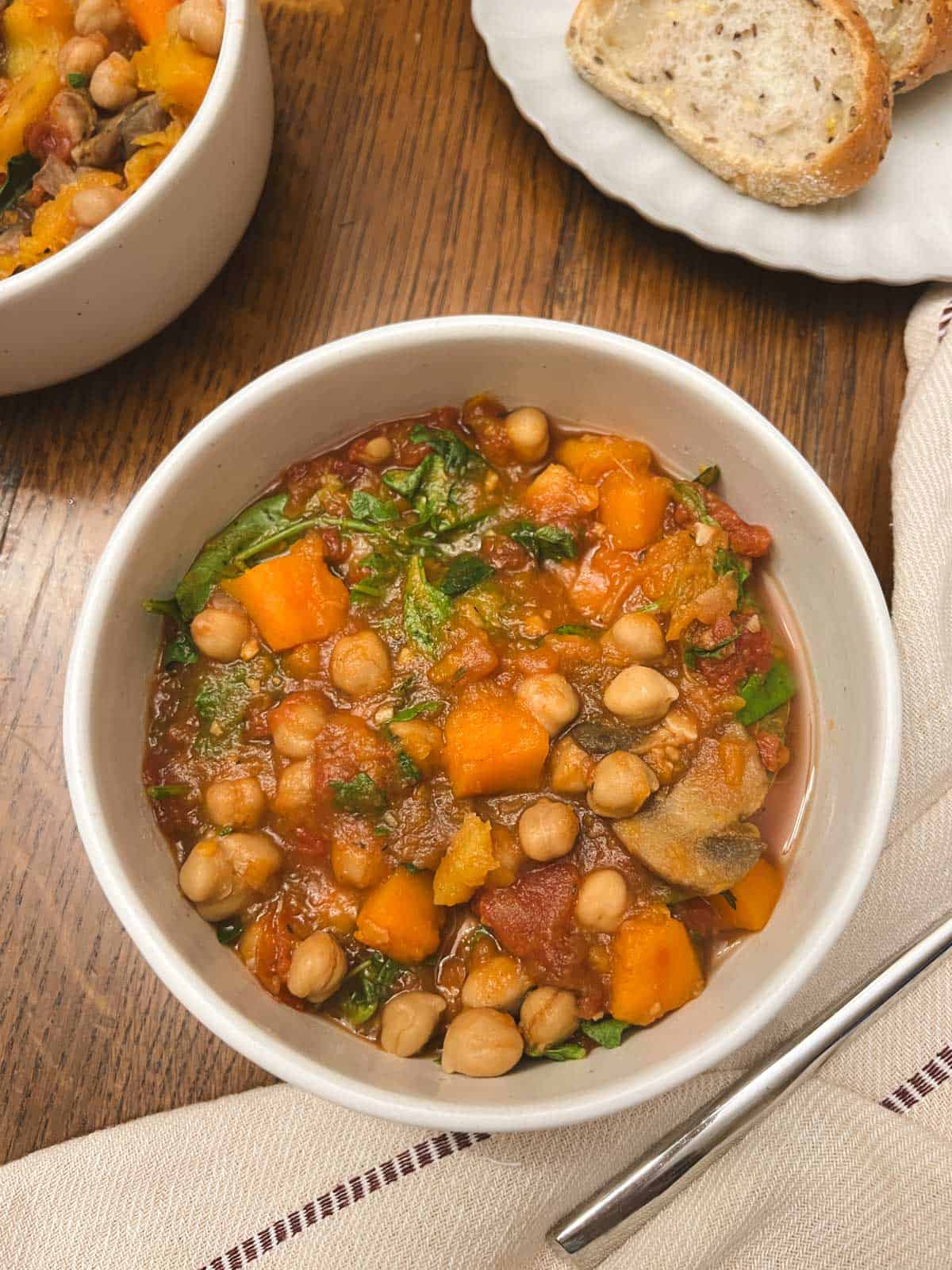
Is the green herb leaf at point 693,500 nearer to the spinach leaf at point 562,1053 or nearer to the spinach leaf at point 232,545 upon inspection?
the spinach leaf at point 232,545

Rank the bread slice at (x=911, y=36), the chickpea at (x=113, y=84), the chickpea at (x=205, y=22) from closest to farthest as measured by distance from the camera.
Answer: the chickpea at (x=205, y=22), the chickpea at (x=113, y=84), the bread slice at (x=911, y=36)

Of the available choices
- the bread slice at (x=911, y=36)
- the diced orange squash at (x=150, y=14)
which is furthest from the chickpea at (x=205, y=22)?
the bread slice at (x=911, y=36)

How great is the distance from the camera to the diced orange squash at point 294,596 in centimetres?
217

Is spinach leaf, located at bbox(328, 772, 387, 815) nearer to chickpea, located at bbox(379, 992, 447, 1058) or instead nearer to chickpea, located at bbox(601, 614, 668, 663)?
chickpea, located at bbox(379, 992, 447, 1058)

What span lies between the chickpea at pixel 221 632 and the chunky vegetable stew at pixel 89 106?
954 millimetres

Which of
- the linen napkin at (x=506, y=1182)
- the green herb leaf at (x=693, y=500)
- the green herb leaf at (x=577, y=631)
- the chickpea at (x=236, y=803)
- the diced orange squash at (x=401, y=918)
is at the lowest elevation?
the linen napkin at (x=506, y=1182)

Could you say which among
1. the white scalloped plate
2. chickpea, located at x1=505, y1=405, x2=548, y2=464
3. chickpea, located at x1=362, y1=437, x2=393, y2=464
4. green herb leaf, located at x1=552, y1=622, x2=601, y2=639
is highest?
the white scalloped plate

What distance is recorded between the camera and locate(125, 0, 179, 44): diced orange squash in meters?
2.50

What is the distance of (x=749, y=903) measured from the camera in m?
2.13

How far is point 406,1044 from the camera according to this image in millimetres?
2023

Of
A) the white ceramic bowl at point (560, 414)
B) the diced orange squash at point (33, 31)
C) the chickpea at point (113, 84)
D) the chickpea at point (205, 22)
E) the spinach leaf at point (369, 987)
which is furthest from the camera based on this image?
the diced orange squash at point (33, 31)

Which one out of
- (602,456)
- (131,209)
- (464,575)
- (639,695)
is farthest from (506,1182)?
(131,209)

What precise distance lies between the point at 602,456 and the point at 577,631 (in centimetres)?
40

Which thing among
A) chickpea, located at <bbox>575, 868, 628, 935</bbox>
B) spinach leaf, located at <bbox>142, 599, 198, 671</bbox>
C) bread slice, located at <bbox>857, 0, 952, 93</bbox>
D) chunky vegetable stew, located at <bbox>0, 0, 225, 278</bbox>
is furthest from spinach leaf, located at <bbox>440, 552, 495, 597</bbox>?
bread slice, located at <bbox>857, 0, 952, 93</bbox>
